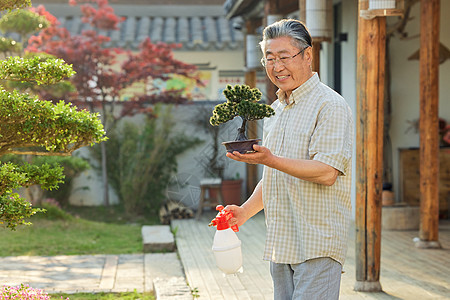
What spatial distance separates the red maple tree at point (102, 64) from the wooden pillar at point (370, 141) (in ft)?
18.6

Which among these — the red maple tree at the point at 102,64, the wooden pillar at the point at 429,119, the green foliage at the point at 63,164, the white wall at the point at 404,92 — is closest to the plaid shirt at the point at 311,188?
the wooden pillar at the point at 429,119

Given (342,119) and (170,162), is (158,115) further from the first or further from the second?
(342,119)

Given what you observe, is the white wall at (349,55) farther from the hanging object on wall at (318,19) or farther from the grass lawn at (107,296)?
the grass lawn at (107,296)

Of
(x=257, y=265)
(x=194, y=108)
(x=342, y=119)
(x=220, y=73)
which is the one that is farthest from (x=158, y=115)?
(x=342, y=119)

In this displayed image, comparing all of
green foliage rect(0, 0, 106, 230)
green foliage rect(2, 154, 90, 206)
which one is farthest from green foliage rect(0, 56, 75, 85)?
green foliage rect(2, 154, 90, 206)

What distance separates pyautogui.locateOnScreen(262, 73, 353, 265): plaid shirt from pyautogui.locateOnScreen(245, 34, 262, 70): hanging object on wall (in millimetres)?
7681

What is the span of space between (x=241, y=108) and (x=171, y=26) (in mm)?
11906

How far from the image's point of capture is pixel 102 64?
34.1 ft

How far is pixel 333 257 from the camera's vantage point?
256 centimetres

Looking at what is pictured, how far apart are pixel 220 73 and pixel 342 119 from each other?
36.8ft

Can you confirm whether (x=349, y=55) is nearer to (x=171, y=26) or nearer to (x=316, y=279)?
(x=171, y=26)

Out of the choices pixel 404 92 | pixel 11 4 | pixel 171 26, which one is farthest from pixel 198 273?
pixel 171 26

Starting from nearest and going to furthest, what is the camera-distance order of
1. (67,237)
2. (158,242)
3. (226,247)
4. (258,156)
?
(258,156) < (226,247) < (158,242) < (67,237)

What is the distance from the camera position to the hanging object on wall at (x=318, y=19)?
21.2 feet
